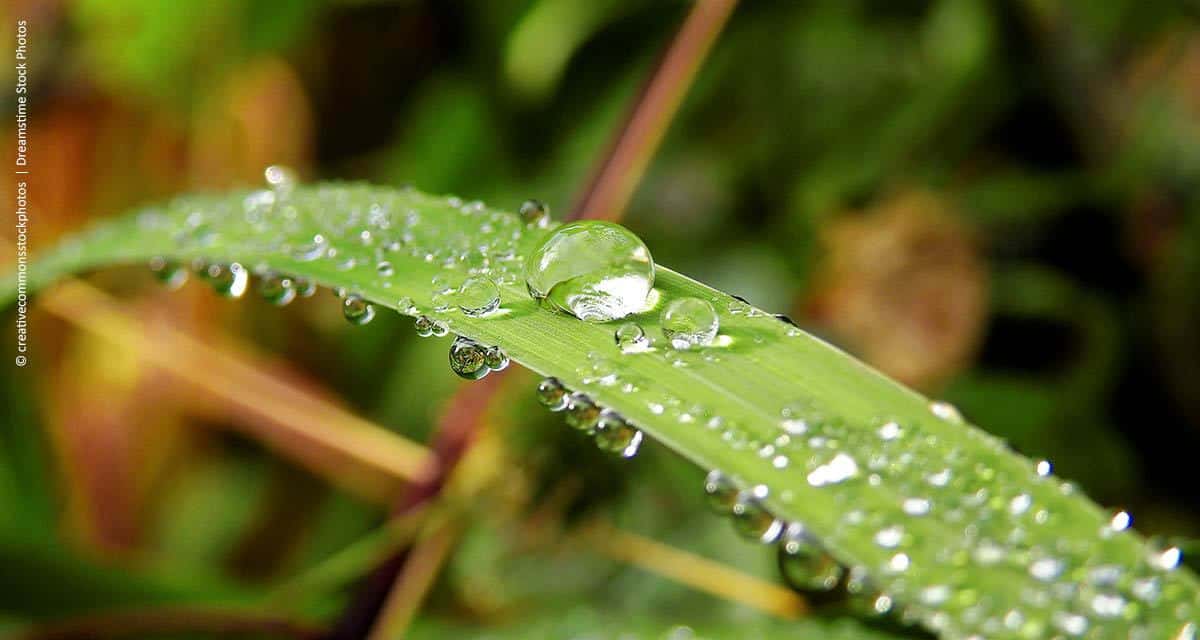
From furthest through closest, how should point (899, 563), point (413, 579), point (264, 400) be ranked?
1. point (264, 400)
2. point (413, 579)
3. point (899, 563)

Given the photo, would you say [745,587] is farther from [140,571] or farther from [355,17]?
[355,17]

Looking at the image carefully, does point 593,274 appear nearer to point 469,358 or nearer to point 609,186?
point 469,358

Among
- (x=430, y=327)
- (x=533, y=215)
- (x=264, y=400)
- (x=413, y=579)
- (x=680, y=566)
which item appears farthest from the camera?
(x=264, y=400)

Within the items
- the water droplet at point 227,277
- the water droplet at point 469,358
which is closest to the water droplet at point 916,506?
the water droplet at point 469,358

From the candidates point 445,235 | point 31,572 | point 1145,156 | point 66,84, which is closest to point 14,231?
point 66,84

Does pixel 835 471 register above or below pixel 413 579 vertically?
above

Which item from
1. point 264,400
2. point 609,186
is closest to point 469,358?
point 609,186
